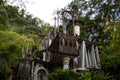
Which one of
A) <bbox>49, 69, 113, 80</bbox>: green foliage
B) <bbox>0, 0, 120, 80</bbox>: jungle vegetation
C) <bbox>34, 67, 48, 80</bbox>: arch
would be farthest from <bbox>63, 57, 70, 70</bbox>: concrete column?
<bbox>0, 0, 120, 80</bbox>: jungle vegetation

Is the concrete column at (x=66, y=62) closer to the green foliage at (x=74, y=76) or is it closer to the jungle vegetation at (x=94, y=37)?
the green foliage at (x=74, y=76)

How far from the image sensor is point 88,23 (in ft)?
90.0

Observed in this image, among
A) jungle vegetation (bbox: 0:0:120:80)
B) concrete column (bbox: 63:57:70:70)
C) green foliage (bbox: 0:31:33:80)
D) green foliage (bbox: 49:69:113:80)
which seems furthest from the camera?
green foliage (bbox: 0:31:33:80)

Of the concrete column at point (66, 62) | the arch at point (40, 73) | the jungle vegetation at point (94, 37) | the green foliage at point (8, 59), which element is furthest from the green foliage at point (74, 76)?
the green foliage at point (8, 59)

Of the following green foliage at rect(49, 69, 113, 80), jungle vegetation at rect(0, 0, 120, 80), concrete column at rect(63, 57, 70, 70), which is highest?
jungle vegetation at rect(0, 0, 120, 80)

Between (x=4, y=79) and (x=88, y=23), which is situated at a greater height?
(x=88, y=23)

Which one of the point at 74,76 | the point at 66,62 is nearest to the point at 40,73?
the point at 66,62

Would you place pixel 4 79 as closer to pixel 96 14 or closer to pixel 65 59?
pixel 65 59

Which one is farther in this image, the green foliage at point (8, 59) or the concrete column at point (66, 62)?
the green foliage at point (8, 59)

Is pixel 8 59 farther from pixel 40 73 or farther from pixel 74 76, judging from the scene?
pixel 74 76

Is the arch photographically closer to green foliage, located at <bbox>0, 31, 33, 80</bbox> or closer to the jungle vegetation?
the jungle vegetation

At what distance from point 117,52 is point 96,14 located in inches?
394

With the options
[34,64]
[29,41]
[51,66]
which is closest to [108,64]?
[51,66]

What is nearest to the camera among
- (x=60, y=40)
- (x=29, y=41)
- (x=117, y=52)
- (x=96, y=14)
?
(x=60, y=40)
